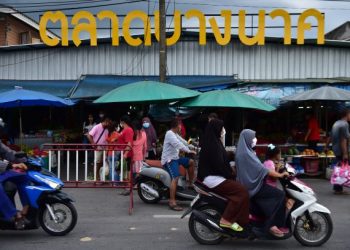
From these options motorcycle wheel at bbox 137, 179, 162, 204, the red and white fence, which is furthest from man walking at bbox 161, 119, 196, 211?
the red and white fence

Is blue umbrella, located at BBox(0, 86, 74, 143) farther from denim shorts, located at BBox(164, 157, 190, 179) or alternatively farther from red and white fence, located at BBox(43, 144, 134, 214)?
denim shorts, located at BBox(164, 157, 190, 179)

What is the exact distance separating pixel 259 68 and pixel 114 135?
26.2 feet

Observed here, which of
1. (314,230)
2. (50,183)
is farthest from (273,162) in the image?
(50,183)

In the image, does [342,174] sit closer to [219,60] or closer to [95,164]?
[95,164]

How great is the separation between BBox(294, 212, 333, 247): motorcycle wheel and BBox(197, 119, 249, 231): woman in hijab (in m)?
0.78

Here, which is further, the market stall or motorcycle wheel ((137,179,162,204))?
the market stall

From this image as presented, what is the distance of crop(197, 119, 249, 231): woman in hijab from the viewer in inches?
240

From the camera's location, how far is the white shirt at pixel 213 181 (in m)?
6.22

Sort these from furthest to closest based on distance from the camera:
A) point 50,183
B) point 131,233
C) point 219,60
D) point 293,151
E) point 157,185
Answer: point 219,60 < point 293,151 < point 157,185 < point 131,233 < point 50,183

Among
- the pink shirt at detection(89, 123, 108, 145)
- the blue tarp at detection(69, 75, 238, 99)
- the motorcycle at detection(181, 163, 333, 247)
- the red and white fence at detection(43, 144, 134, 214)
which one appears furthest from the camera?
the blue tarp at detection(69, 75, 238, 99)

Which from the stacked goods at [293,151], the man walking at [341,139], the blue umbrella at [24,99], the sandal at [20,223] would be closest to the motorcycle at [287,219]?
the sandal at [20,223]

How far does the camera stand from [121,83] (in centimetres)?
1667

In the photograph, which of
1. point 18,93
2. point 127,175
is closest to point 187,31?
point 18,93

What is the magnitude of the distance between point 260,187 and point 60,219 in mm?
2808
